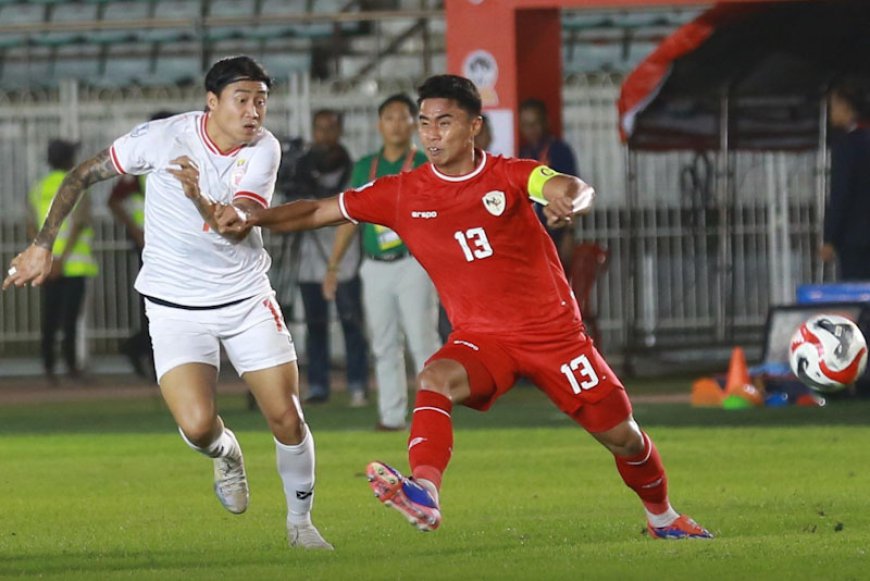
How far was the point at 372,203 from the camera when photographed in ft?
26.9

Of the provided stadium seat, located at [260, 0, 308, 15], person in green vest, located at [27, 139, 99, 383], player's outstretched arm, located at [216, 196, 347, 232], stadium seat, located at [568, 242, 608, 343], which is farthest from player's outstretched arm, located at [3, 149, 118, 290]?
stadium seat, located at [260, 0, 308, 15]

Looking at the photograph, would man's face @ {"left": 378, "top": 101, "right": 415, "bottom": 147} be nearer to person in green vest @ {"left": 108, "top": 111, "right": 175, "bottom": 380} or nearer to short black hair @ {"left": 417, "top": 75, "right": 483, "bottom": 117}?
person in green vest @ {"left": 108, "top": 111, "right": 175, "bottom": 380}

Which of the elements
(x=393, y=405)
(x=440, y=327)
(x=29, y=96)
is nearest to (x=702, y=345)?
(x=440, y=327)

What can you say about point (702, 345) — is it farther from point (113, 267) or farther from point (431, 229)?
point (431, 229)

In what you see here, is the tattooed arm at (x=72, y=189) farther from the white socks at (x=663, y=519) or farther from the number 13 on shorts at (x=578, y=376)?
the white socks at (x=663, y=519)

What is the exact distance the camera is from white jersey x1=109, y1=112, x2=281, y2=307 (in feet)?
28.5

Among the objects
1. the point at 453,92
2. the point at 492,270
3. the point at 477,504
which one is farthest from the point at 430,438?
the point at 477,504

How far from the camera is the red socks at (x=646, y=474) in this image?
319 inches

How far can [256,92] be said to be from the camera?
8555 mm

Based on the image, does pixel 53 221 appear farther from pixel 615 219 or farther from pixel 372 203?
pixel 615 219

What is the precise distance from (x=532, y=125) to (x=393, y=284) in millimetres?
3595

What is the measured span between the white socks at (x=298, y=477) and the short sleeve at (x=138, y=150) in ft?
4.64

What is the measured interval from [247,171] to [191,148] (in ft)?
1.26

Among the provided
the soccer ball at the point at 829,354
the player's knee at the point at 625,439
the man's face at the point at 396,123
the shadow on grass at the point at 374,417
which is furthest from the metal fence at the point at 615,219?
the player's knee at the point at 625,439
